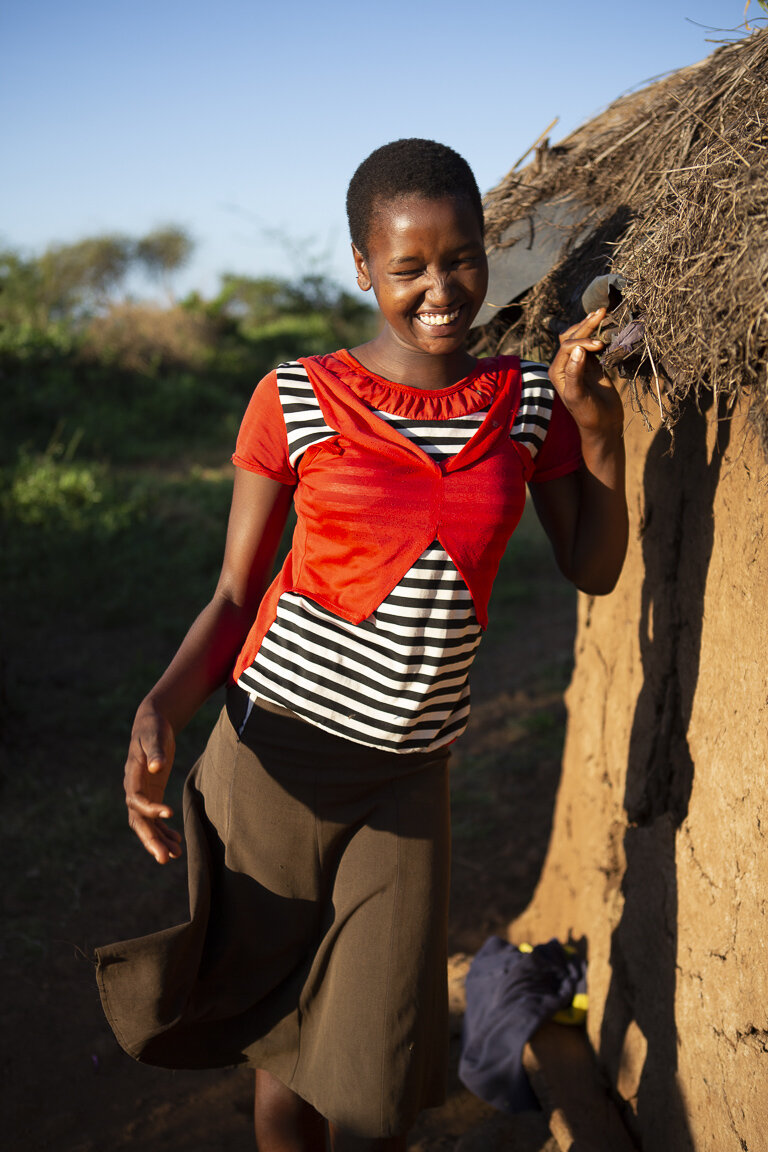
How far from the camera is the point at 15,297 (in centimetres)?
1563

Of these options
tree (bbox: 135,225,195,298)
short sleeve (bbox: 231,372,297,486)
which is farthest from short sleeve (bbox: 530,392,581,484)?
tree (bbox: 135,225,195,298)

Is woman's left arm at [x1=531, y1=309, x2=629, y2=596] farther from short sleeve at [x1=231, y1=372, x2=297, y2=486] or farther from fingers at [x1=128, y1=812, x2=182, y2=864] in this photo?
fingers at [x1=128, y1=812, x2=182, y2=864]

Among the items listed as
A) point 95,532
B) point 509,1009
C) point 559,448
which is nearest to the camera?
point 559,448

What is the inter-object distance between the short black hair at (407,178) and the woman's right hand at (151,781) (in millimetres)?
898

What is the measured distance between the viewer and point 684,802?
6.77 feet

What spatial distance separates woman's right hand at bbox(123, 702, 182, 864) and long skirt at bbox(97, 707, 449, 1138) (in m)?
0.19

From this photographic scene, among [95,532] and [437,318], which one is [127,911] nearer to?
[437,318]

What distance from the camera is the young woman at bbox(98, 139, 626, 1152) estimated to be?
5.08ft

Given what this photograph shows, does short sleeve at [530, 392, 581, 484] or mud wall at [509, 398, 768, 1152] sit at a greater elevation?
short sleeve at [530, 392, 581, 484]

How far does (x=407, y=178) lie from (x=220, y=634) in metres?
0.85

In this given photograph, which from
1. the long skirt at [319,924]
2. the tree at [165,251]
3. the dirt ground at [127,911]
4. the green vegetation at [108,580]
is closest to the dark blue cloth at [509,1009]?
the dirt ground at [127,911]

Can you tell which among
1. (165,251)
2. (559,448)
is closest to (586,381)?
(559,448)

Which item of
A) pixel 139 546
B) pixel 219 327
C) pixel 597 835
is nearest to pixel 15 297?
pixel 219 327

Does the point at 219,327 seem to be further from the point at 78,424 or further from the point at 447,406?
the point at 447,406
